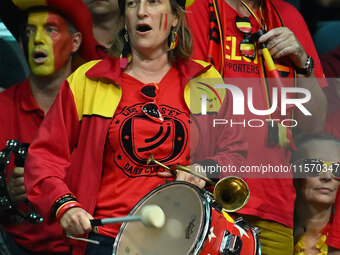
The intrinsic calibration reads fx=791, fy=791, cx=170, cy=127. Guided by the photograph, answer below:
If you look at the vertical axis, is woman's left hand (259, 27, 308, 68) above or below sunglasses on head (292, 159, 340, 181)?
above

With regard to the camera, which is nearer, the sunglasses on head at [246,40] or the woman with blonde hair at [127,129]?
the woman with blonde hair at [127,129]

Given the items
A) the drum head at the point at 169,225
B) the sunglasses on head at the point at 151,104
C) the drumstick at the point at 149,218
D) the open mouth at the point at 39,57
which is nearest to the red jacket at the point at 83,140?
the sunglasses on head at the point at 151,104

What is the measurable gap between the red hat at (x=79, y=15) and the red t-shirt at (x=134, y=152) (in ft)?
2.85

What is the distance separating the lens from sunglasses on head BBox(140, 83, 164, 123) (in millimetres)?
3305

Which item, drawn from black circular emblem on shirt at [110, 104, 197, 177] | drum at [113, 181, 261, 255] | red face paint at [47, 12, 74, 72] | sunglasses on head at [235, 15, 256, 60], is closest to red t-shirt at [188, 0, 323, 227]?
sunglasses on head at [235, 15, 256, 60]

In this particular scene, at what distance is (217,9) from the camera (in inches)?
152

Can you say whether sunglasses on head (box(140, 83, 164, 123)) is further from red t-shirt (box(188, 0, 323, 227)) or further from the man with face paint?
the man with face paint

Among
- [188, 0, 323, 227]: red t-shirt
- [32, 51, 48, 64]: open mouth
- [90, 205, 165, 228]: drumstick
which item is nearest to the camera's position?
[90, 205, 165, 228]: drumstick

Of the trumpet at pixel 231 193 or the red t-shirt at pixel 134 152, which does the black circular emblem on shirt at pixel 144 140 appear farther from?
the trumpet at pixel 231 193

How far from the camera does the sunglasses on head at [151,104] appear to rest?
3305 millimetres

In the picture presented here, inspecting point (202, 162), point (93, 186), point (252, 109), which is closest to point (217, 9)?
point (252, 109)

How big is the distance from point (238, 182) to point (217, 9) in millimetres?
950

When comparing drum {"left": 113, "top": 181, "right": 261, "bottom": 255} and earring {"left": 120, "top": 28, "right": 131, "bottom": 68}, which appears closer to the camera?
drum {"left": 113, "top": 181, "right": 261, "bottom": 255}

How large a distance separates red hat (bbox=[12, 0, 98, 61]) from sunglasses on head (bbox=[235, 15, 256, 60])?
0.79 meters
